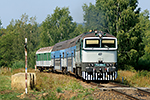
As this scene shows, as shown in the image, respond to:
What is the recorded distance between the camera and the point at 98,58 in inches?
622

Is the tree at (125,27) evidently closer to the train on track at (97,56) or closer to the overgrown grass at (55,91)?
the overgrown grass at (55,91)

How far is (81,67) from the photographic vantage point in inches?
625

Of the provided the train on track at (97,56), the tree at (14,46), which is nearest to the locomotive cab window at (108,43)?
the train on track at (97,56)

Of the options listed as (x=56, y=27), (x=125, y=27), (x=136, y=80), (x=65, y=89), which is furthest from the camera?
(x=56, y=27)

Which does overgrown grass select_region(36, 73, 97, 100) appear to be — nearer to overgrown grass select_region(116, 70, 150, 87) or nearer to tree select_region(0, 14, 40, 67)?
overgrown grass select_region(116, 70, 150, 87)

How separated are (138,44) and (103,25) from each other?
22.1ft

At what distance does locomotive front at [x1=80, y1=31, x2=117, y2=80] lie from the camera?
15.7m

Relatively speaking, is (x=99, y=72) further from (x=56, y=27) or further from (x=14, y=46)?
(x=14, y=46)

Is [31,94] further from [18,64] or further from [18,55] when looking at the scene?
[18,55]

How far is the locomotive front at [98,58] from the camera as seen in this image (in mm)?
15695

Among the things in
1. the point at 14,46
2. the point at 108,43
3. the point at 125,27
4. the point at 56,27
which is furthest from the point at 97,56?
the point at 14,46

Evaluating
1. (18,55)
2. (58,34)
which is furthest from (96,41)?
(18,55)

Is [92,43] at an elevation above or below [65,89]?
above

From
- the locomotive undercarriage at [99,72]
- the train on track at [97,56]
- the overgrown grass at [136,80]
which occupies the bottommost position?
the overgrown grass at [136,80]
